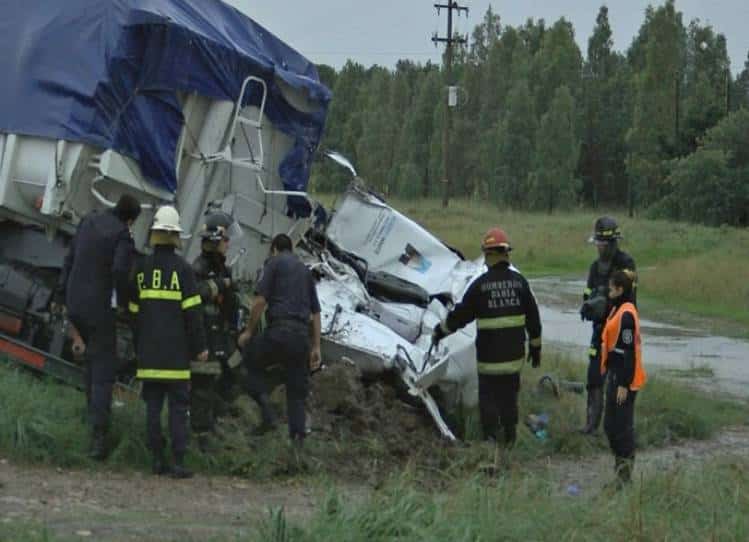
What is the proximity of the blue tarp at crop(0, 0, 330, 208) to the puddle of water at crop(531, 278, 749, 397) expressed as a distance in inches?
292

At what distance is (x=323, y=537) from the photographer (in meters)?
5.64

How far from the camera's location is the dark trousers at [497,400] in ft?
30.1

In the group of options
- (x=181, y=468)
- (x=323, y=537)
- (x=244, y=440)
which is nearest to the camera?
(x=323, y=537)

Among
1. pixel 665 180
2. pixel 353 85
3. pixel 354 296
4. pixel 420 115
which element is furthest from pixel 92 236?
pixel 353 85

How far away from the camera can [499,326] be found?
9133 mm

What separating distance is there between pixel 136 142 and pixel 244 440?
2.36 metres

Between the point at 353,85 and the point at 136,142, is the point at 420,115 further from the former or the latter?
the point at 136,142

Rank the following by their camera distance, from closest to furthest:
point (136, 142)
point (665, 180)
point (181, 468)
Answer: point (181, 468) < point (136, 142) < point (665, 180)

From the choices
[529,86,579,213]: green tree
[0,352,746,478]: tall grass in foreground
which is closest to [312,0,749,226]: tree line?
[529,86,579,213]: green tree

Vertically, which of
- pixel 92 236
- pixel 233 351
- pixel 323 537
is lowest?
pixel 323 537

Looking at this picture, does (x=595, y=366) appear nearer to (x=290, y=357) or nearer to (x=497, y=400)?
(x=497, y=400)

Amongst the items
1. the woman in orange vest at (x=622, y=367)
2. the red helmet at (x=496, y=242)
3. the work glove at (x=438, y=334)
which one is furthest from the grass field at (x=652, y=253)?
the woman in orange vest at (x=622, y=367)

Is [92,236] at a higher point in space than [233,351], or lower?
higher

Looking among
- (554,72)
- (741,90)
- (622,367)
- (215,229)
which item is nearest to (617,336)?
(622,367)
